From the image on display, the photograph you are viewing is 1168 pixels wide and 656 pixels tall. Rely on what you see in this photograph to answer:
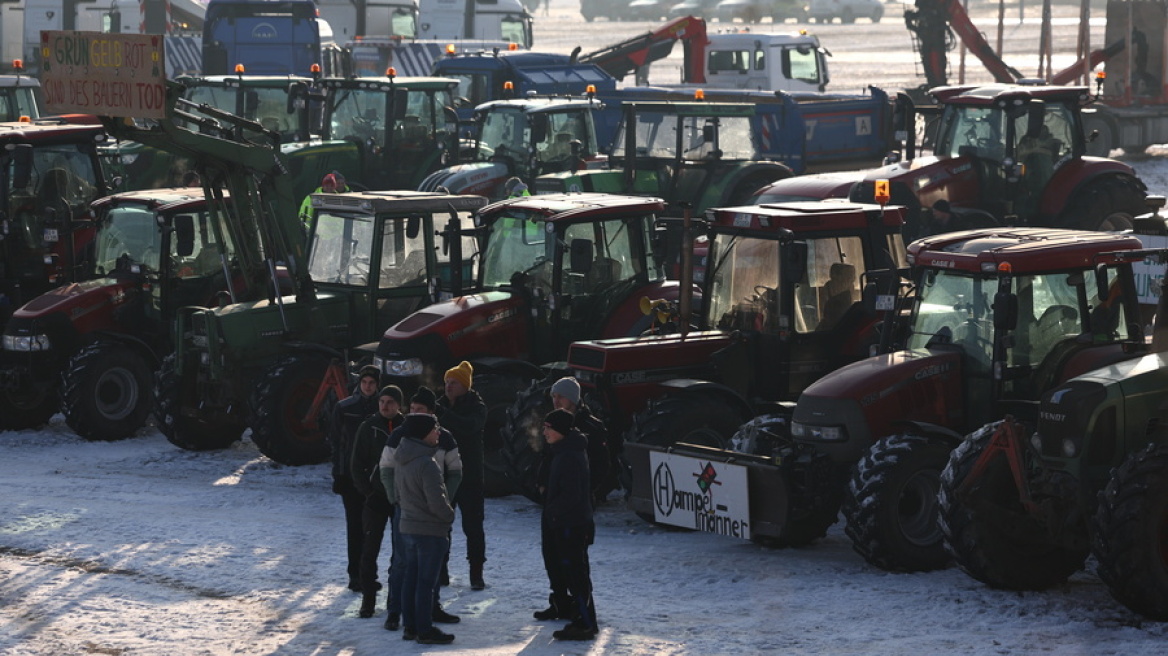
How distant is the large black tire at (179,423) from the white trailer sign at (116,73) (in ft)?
7.35

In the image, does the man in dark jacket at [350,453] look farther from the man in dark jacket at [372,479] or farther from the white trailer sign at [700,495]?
the white trailer sign at [700,495]

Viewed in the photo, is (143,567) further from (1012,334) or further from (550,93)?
(550,93)

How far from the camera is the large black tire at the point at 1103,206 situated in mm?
21469

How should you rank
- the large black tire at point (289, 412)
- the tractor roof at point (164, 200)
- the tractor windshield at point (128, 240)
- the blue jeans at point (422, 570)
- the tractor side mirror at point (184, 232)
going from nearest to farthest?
the blue jeans at point (422, 570) < the large black tire at point (289, 412) < the tractor side mirror at point (184, 232) < the tractor roof at point (164, 200) < the tractor windshield at point (128, 240)

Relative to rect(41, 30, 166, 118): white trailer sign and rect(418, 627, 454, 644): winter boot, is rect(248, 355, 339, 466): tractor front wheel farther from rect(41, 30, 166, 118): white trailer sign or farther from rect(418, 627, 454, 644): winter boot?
rect(418, 627, 454, 644): winter boot

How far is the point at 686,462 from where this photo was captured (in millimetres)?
12203

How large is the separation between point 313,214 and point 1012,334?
7254 millimetres

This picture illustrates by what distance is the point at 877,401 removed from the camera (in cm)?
1192

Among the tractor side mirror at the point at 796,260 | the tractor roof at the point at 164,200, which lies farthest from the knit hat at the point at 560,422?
the tractor roof at the point at 164,200

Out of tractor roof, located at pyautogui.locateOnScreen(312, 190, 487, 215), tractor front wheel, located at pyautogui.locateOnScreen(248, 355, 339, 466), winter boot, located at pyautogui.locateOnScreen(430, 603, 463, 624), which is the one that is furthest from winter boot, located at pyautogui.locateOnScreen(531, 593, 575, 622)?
tractor roof, located at pyautogui.locateOnScreen(312, 190, 487, 215)

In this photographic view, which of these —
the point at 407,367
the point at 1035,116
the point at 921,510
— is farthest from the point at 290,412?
the point at 1035,116

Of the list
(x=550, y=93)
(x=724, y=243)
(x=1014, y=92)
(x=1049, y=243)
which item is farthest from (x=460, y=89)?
(x=1049, y=243)

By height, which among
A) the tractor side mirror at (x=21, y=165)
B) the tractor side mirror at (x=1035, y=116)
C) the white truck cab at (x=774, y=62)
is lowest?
the tractor side mirror at (x=21, y=165)

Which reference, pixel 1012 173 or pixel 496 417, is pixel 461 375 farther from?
pixel 1012 173
